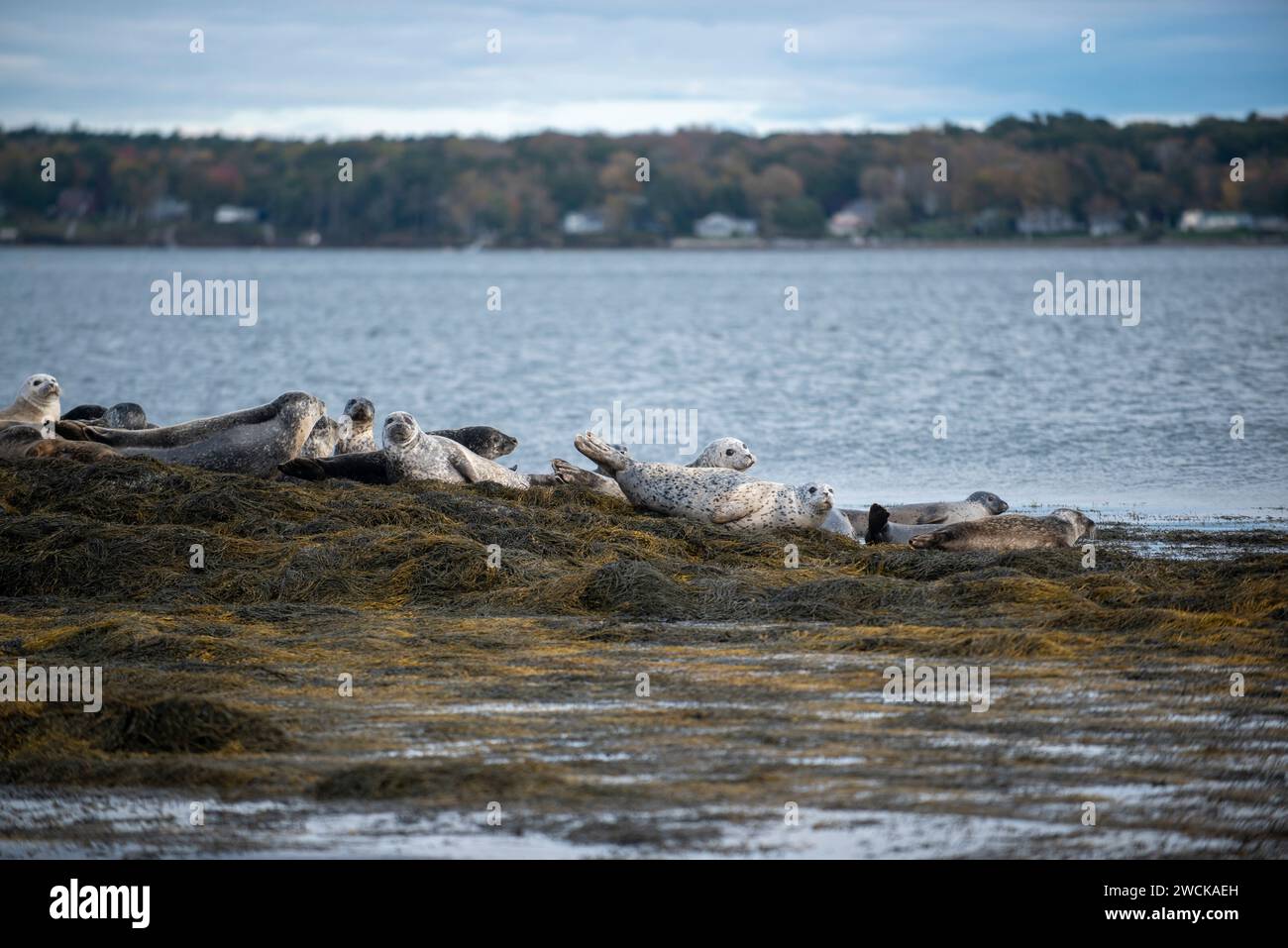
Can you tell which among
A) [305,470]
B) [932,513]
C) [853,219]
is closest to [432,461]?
[305,470]

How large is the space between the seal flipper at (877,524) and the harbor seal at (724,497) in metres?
0.32

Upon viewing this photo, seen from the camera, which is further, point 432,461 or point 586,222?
point 586,222

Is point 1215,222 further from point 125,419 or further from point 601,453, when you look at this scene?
point 601,453

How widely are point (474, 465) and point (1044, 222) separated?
134689 millimetres

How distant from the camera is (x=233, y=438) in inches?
550

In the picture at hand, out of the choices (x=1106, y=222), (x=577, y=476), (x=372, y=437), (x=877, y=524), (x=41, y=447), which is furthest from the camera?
(x=1106, y=222)

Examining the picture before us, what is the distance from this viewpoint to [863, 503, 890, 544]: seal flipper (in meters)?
12.0

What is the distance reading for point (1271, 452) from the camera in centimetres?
1841

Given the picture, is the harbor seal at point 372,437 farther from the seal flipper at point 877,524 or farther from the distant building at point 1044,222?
the distant building at point 1044,222
